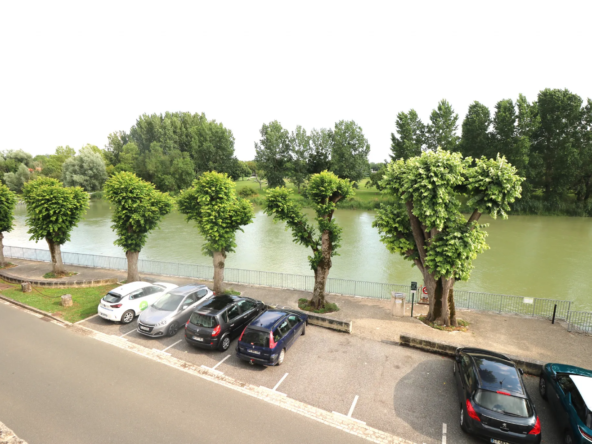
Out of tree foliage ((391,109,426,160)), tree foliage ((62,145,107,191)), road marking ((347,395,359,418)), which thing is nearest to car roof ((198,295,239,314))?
road marking ((347,395,359,418))

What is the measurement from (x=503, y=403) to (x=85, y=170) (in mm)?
80874

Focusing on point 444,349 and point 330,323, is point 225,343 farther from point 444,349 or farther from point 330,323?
point 444,349

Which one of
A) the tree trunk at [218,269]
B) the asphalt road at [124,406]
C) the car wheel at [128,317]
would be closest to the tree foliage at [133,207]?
the tree trunk at [218,269]

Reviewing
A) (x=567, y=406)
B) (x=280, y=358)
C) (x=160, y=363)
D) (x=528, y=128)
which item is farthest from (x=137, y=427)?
(x=528, y=128)

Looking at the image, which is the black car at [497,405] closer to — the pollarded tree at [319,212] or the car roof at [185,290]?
the pollarded tree at [319,212]

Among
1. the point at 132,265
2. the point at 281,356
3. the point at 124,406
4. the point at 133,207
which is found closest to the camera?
the point at 124,406

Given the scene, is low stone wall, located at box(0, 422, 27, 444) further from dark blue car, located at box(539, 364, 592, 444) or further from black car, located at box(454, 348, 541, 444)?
dark blue car, located at box(539, 364, 592, 444)

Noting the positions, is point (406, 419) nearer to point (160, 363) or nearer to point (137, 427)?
point (137, 427)

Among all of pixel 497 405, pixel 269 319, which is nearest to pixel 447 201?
pixel 497 405

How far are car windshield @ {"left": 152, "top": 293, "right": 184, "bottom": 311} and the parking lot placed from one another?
106cm

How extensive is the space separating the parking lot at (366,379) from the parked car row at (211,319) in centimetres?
43

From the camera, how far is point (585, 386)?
782 cm

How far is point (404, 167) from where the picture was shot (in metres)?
13.7

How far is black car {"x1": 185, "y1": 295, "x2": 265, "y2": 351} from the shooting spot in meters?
11.1
